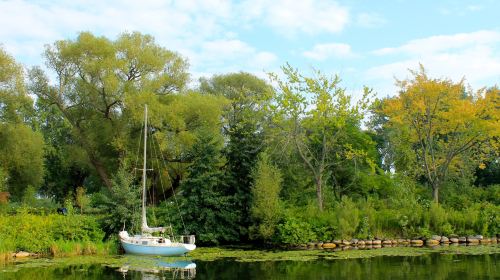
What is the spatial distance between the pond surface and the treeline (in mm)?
5115

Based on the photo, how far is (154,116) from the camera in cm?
3697

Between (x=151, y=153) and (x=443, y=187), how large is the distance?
71.4 ft

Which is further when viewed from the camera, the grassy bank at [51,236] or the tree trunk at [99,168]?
the tree trunk at [99,168]

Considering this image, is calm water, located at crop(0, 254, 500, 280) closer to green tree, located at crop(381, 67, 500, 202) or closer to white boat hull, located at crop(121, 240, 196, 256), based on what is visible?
white boat hull, located at crop(121, 240, 196, 256)

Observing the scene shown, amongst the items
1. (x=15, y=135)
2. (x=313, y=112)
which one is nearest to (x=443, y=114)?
(x=313, y=112)

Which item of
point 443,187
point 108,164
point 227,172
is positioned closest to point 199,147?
point 227,172

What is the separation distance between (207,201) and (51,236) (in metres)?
8.17

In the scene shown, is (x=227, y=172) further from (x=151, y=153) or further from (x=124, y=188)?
(x=151, y=153)

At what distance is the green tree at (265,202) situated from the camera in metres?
27.6

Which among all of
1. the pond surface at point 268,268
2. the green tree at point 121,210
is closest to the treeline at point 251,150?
the green tree at point 121,210

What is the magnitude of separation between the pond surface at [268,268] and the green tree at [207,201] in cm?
549

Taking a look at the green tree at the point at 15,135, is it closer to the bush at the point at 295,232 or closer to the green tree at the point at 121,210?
the green tree at the point at 121,210

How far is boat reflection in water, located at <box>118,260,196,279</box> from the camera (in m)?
18.4

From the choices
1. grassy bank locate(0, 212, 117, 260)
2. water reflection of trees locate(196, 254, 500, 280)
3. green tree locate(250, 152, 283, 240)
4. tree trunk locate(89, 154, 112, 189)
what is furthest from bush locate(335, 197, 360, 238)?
tree trunk locate(89, 154, 112, 189)
